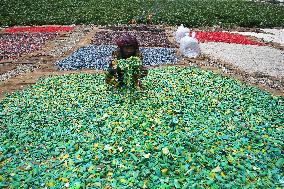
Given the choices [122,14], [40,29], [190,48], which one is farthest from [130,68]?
[122,14]

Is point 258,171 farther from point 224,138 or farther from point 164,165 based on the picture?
point 164,165

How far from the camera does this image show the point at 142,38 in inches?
794

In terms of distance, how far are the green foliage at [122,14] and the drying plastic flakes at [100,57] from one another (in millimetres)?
9252

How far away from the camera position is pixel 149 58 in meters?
15.4

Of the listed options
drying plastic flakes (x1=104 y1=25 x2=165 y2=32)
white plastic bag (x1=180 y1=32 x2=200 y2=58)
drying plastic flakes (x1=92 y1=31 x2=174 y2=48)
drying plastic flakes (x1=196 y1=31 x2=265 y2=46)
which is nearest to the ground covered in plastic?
white plastic bag (x1=180 y1=32 x2=200 y2=58)

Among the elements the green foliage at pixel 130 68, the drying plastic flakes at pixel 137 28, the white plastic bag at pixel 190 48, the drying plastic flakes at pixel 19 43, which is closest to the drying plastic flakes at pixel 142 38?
the drying plastic flakes at pixel 137 28

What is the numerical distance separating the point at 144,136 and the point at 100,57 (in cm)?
889

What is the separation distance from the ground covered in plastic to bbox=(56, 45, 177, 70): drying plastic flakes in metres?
3.25

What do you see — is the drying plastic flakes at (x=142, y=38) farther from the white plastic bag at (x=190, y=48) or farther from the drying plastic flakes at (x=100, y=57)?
the white plastic bag at (x=190, y=48)

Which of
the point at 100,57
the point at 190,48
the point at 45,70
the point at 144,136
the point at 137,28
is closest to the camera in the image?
the point at 144,136

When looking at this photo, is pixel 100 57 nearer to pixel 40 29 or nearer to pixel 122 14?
pixel 40 29

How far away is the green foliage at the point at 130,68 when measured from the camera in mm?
9734

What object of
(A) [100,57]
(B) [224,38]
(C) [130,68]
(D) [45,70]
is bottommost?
(D) [45,70]

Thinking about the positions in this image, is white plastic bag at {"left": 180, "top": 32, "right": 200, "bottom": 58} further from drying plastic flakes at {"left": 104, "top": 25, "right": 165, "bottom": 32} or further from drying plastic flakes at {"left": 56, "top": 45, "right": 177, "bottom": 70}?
drying plastic flakes at {"left": 104, "top": 25, "right": 165, "bottom": 32}
